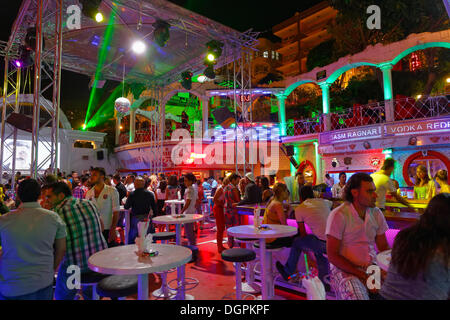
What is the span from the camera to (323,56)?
1802cm

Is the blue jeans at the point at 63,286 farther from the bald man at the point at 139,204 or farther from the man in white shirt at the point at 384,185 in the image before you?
the man in white shirt at the point at 384,185

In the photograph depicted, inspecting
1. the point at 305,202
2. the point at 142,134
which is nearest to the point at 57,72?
the point at 305,202

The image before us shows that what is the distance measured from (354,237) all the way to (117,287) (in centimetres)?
194

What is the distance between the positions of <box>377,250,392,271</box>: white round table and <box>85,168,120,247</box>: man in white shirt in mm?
3532

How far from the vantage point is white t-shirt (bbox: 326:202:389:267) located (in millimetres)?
2217

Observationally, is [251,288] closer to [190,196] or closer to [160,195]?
[190,196]

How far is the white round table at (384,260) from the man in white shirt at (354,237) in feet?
0.25

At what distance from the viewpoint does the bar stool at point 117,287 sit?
217cm

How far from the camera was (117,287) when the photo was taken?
2.21 m

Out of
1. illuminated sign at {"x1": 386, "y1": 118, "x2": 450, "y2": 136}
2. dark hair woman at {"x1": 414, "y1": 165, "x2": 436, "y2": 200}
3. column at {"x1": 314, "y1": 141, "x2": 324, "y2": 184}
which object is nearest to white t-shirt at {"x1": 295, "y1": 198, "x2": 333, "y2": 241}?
dark hair woman at {"x1": 414, "y1": 165, "x2": 436, "y2": 200}

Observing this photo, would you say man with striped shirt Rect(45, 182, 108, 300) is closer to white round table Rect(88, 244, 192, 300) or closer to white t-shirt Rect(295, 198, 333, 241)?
white round table Rect(88, 244, 192, 300)

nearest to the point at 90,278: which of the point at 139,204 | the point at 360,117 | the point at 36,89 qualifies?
the point at 139,204

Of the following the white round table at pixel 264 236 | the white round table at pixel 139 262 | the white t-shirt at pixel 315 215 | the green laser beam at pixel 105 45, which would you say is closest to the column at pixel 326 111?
the green laser beam at pixel 105 45
